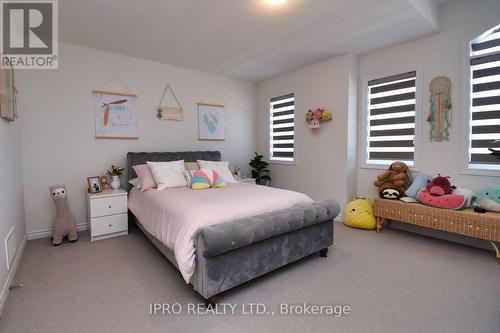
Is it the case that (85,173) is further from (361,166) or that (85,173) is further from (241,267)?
(361,166)

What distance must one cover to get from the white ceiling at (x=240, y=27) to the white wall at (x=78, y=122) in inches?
10.2

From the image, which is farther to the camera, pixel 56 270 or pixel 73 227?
pixel 73 227

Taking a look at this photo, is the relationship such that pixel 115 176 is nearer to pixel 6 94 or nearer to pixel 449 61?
pixel 6 94

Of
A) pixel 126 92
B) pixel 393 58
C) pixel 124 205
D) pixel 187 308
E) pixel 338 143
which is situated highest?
pixel 393 58

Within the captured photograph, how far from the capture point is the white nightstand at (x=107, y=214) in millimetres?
3053

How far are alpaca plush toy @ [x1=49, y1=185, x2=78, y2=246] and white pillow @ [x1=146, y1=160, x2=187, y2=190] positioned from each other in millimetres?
1052

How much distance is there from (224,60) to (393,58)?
2.40 m

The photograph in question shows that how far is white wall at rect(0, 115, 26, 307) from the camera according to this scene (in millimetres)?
1984

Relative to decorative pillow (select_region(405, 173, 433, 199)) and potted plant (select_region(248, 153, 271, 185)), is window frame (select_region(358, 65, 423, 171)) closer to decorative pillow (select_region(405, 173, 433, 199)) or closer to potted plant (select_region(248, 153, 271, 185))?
decorative pillow (select_region(405, 173, 433, 199))

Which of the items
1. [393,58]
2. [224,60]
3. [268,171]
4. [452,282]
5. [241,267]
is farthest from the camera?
[268,171]

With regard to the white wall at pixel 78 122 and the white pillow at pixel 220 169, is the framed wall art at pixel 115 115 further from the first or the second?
the white pillow at pixel 220 169

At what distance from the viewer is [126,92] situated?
370cm

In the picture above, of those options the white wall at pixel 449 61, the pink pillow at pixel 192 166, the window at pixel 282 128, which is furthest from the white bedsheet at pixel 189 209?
the window at pixel 282 128

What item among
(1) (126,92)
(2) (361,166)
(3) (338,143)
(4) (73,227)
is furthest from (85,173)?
(2) (361,166)
